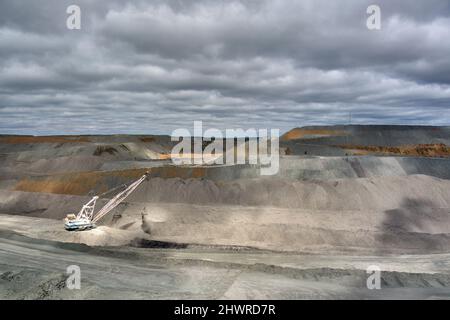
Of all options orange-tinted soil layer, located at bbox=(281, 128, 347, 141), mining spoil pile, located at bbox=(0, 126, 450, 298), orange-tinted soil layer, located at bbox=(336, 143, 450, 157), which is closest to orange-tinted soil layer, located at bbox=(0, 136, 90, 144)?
mining spoil pile, located at bbox=(0, 126, 450, 298)

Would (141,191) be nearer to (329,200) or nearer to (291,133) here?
(329,200)

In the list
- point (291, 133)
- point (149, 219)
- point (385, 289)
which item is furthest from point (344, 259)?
point (291, 133)

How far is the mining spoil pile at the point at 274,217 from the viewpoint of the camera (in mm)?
22766

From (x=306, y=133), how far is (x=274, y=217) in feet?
208

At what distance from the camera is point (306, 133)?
9400 centimetres

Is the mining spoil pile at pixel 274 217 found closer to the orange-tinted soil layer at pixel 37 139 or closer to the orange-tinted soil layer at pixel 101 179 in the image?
the orange-tinted soil layer at pixel 101 179

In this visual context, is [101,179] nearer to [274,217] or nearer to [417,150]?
[274,217]

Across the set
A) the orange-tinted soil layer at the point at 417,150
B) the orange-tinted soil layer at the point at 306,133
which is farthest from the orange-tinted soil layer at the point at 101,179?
the orange-tinted soil layer at the point at 306,133

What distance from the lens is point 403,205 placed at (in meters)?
35.6

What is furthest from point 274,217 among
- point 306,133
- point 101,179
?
point 306,133

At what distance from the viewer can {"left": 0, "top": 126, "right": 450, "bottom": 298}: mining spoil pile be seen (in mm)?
22766

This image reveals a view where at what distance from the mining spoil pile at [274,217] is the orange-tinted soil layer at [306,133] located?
145 feet

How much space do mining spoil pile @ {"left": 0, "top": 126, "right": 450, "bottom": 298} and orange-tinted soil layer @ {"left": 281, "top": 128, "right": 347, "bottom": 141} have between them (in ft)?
145
